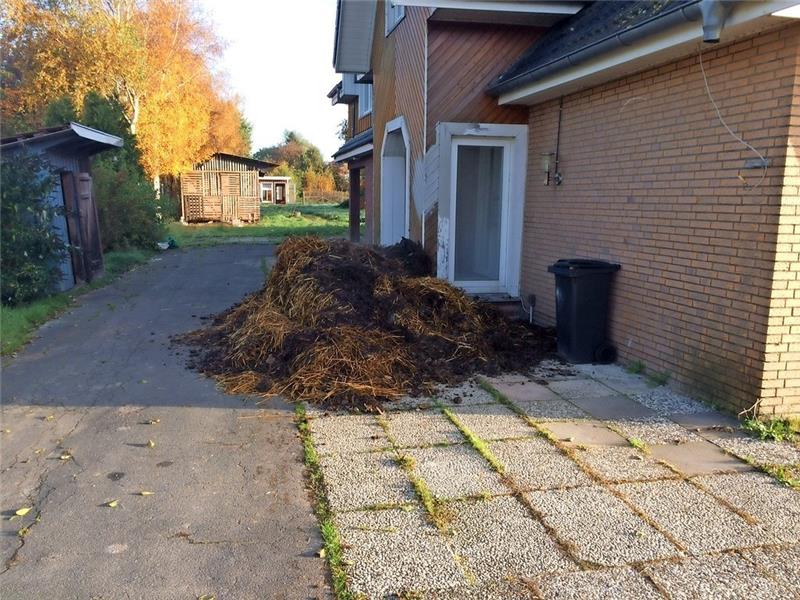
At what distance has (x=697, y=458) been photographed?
171 inches

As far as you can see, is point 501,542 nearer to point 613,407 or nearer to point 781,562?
point 781,562

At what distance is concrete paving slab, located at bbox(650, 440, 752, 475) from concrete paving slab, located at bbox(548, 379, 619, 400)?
1.20 meters

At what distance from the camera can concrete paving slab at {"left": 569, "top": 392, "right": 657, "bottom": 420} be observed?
521 cm

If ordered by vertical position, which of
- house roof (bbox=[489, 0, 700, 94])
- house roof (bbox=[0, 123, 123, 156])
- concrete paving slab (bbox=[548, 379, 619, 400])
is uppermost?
house roof (bbox=[489, 0, 700, 94])

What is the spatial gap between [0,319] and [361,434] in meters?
6.40

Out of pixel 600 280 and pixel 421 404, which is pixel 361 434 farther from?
pixel 600 280

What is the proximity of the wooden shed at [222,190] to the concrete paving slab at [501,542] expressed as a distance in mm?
31756

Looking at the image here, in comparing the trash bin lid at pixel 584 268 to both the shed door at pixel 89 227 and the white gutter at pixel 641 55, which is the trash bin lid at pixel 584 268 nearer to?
the white gutter at pixel 641 55

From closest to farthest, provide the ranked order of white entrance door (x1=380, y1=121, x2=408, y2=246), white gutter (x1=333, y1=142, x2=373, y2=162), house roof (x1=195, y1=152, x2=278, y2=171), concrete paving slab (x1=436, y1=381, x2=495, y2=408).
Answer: concrete paving slab (x1=436, y1=381, x2=495, y2=408), white entrance door (x1=380, y1=121, x2=408, y2=246), white gutter (x1=333, y1=142, x2=373, y2=162), house roof (x1=195, y1=152, x2=278, y2=171)

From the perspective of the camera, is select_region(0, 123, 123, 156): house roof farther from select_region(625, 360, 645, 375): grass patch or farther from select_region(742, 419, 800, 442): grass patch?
select_region(742, 419, 800, 442): grass patch

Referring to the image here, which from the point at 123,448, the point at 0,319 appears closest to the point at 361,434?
the point at 123,448

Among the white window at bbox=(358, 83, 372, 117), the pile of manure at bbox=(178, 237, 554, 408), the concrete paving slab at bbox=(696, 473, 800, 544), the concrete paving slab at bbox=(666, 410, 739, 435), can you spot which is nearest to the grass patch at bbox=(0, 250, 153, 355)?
the pile of manure at bbox=(178, 237, 554, 408)

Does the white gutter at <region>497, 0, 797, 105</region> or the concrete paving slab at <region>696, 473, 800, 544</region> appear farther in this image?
the white gutter at <region>497, 0, 797, 105</region>

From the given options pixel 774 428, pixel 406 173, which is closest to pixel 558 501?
pixel 774 428
